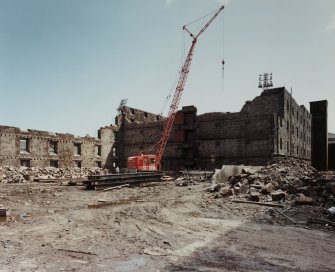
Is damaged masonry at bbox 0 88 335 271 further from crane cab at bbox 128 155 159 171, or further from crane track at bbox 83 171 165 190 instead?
crane cab at bbox 128 155 159 171

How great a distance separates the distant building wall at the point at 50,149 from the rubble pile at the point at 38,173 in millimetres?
928

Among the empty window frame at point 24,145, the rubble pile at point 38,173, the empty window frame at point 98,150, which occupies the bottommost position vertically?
the rubble pile at point 38,173

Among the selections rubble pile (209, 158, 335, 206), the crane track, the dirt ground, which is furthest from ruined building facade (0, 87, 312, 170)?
the dirt ground

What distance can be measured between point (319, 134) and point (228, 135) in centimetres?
2406

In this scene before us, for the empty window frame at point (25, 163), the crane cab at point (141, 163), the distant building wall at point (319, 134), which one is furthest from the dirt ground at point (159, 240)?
the distant building wall at point (319, 134)

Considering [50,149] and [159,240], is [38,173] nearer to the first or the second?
[50,149]

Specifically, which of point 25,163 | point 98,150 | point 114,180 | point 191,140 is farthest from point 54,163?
point 191,140

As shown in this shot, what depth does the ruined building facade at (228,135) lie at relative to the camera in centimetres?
3133

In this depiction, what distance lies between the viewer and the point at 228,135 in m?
→ 33.4

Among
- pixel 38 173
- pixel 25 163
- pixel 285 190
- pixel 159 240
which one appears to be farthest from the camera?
pixel 25 163

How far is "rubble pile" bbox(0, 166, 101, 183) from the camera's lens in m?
24.5

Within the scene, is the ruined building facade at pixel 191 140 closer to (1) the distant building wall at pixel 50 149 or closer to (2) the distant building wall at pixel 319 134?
(1) the distant building wall at pixel 50 149

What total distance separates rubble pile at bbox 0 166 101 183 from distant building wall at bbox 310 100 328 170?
36.1 meters

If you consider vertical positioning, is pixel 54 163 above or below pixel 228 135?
below
